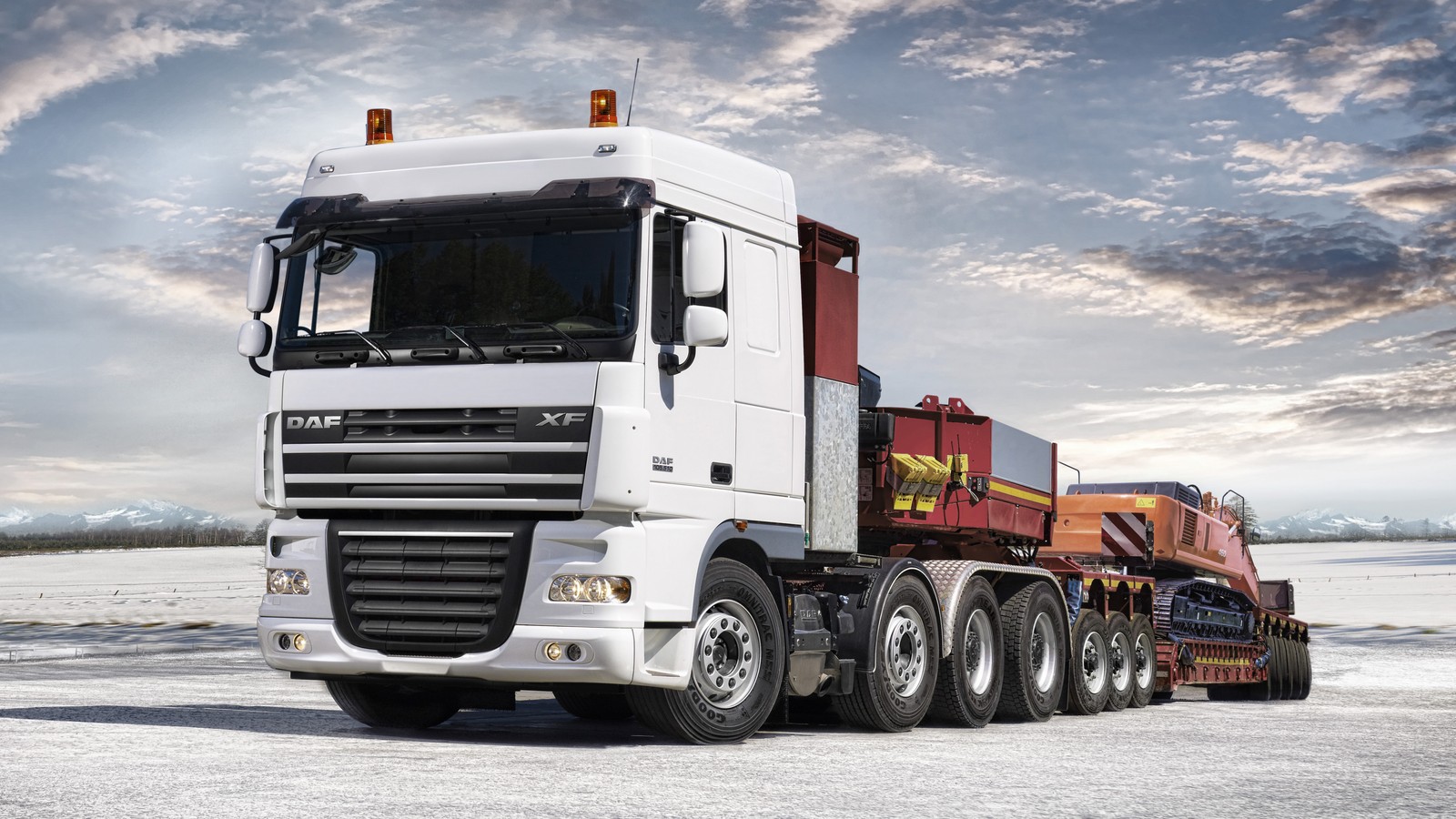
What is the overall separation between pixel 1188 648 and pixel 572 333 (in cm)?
1159

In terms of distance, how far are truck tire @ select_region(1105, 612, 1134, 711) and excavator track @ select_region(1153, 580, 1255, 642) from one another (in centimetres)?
129

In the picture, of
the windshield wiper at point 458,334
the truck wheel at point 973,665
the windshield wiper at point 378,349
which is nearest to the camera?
the windshield wiper at point 458,334

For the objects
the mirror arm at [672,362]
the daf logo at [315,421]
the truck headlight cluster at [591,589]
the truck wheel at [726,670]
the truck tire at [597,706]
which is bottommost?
the truck tire at [597,706]

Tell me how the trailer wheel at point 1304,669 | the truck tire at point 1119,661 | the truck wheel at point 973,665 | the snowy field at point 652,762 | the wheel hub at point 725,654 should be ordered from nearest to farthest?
1. the snowy field at point 652,762
2. the wheel hub at point 725,654
3. the truck wheel at point 973,665
4. the truck tire at point 1119,661
5. the trailer wheel at point 1304,669

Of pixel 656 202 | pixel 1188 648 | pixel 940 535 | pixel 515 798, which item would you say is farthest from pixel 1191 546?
pixel 515 798

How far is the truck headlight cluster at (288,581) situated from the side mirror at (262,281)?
5.54 ft

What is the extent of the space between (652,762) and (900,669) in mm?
3581

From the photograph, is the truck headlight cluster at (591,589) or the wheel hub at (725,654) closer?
the truck headlight cluster at (591,589)

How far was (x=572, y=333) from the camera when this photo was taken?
977 centimetres

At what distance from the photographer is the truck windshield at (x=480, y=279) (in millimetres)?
9844

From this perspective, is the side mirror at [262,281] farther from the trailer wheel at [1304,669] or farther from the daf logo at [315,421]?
the trailer wheel at [1304,669]

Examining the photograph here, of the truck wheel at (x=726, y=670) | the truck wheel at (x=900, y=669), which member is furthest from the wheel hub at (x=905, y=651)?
the truck wheel at (x=726, y=670)

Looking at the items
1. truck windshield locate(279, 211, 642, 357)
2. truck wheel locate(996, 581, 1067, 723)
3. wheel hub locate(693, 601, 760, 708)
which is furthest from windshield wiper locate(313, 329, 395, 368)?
truck wheel locate(996, 581, 1067, 723)

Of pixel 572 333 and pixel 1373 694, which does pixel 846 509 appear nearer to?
pixel 572 333
